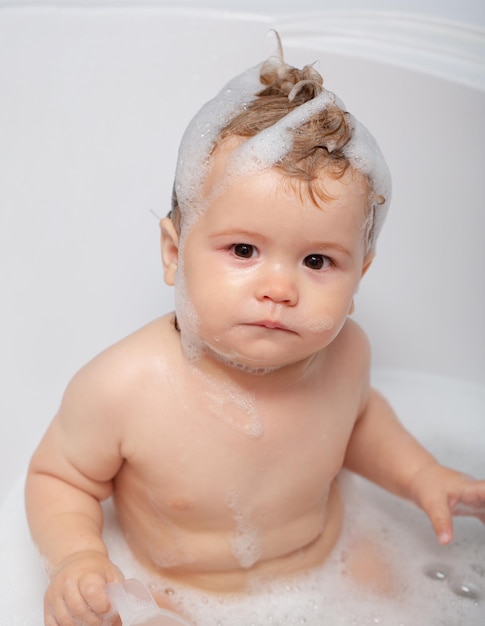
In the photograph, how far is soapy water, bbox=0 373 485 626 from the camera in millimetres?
1198

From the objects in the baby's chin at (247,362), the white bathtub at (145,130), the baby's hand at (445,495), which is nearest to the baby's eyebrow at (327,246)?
the baby's chin at (247,362)

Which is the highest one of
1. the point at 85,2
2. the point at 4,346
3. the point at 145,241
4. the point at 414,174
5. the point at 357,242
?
the point at 85,2

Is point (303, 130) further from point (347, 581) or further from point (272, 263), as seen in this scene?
point (347, 581)

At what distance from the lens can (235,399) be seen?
43.5 inches

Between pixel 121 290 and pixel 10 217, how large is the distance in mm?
204

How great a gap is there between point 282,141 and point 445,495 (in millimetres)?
516

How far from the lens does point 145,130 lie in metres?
1.55

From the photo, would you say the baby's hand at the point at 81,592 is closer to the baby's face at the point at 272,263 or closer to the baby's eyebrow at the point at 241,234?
the baby's face at the point at 272,263

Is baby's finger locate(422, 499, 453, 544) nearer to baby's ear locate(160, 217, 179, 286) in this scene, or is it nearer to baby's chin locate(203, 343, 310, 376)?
baby's chin locate(203, 343, 310, 376)

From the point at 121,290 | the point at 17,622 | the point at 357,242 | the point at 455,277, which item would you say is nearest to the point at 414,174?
the point at 455,277

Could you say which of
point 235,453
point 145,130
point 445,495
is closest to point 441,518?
point 445,495

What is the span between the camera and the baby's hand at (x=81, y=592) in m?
0.98

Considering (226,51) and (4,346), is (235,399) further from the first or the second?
(226,51)

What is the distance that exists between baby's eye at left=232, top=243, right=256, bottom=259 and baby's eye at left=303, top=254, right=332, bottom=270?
0.05 metres
